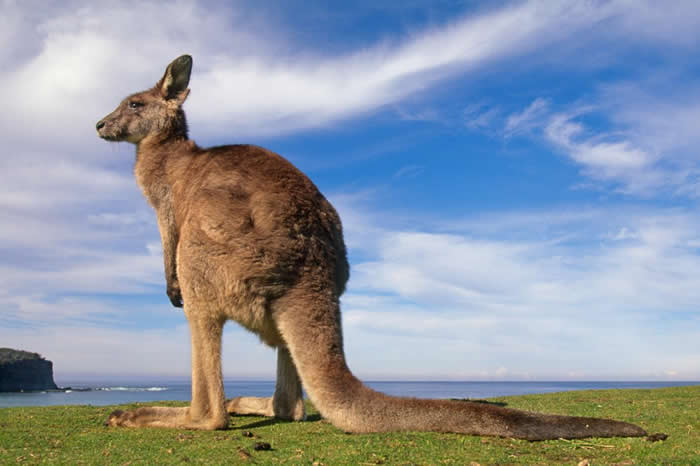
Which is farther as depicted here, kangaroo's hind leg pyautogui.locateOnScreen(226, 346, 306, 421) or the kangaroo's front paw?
the kangaroo's front paw

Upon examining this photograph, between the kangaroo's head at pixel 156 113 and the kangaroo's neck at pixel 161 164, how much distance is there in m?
0.11

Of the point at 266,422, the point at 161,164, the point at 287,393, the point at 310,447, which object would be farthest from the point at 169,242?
the point at 310,447

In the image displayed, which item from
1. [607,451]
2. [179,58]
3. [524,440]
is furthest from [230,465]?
[179,58]

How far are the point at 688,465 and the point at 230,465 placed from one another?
2.62 metres

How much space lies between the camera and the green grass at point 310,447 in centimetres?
364

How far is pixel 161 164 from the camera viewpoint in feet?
20.6

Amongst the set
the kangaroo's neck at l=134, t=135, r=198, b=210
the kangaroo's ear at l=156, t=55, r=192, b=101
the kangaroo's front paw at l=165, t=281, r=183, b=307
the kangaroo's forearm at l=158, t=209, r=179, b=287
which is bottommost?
the kangaroo's front paw at l=165, t=281, r=183, b=307

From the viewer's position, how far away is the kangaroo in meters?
4.22

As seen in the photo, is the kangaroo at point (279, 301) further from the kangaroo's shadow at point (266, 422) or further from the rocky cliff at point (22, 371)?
the rocky cliff at point (22, 371)

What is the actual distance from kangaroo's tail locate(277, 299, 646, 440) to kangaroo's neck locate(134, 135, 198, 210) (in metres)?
2.20

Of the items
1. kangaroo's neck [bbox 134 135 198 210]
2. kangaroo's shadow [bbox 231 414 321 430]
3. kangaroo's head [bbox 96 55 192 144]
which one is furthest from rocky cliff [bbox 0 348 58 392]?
kangaroo's shadow [bbox 231 414 321 430]

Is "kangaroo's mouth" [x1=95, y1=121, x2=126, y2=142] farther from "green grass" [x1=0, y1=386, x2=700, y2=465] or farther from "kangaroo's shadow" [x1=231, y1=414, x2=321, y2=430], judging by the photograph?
"kangaroo's shadow" [x1=231, y1=414, x2=321, y2=430]

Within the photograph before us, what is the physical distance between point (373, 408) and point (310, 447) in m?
0.54

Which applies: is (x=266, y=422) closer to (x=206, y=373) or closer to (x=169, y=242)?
(x=206, y=373)
